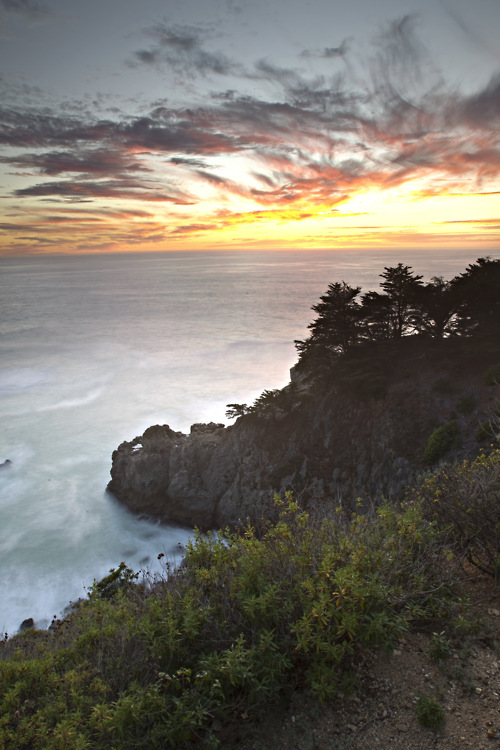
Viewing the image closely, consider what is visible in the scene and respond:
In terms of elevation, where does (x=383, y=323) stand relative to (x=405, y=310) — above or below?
below

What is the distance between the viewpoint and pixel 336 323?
108 feet

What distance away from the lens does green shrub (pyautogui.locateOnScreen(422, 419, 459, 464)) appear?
24.8m

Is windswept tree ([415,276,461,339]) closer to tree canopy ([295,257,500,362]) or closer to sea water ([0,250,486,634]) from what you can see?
tree canopy ([295,257,500,362])

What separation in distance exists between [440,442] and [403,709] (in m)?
20.8

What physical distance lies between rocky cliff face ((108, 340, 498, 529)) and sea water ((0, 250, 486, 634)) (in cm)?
348

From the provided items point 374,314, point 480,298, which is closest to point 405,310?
point 374,314

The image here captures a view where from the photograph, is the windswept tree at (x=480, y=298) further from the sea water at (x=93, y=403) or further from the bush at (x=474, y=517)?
the sea water at (x=93, y=403)

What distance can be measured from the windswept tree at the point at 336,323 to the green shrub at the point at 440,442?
10560 millimetres

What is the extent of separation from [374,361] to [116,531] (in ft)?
85.8

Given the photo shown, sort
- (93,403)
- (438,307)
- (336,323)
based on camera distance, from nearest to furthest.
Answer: (438,307)
(336,323)
(93,403)

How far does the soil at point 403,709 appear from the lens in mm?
5973

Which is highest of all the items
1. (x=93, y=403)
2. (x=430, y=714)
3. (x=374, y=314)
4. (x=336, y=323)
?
(x=374, y=314)

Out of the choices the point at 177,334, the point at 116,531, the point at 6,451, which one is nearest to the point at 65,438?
the point at 6,451

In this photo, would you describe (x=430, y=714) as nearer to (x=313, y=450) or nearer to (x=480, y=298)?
(x=313, y=450)
